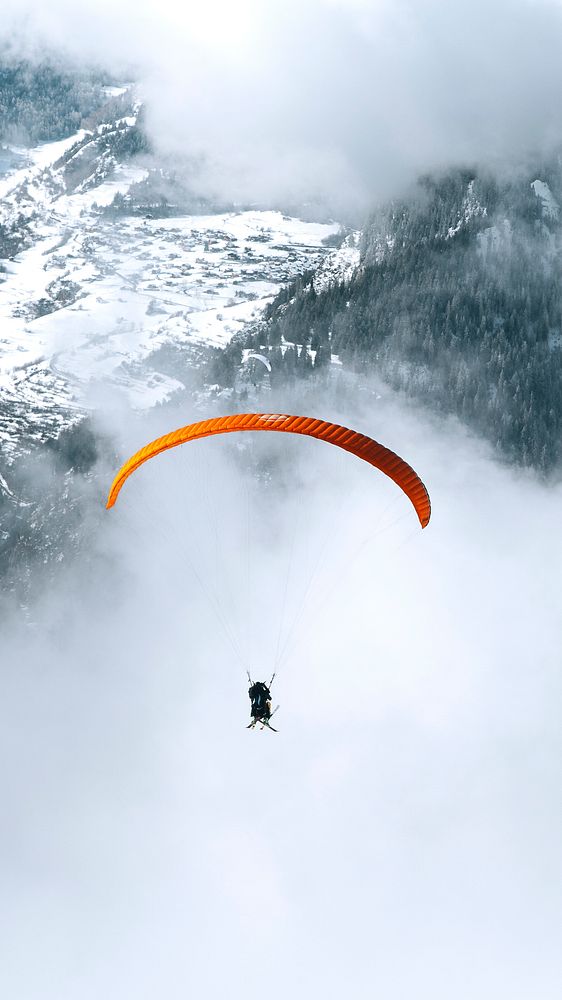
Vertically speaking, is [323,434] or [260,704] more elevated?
[323,434]

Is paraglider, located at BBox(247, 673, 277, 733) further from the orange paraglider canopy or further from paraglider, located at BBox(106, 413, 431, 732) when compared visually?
the orange paraglider canopy

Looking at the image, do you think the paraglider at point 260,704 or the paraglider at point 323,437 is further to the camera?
the paraglider at point 260,704

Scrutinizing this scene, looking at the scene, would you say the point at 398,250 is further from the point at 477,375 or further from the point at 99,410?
the point at 99,410

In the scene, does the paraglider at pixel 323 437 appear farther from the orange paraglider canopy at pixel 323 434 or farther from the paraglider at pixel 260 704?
the paraglider at pixel 260 704

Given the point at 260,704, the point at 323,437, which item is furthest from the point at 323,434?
the point at 260,704

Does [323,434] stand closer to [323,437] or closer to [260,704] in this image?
[323,437]

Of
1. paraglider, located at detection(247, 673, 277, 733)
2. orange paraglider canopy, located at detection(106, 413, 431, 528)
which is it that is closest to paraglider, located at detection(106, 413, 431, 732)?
orange paraglider canopy, located at detection(106, 413, 431, 528)

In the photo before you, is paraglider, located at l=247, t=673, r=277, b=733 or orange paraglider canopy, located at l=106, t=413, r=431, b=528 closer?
orange paraglider canopy, located at l=106, t=413, r=431, b=528

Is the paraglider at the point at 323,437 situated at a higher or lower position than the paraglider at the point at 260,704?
higher

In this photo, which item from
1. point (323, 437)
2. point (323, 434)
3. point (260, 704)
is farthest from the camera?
point (260, 704)

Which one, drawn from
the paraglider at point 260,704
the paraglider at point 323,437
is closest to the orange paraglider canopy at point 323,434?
the paraglider at point 323,437

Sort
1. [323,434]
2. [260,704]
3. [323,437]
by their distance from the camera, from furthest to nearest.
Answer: [260,704], [323,434], [323,437]
